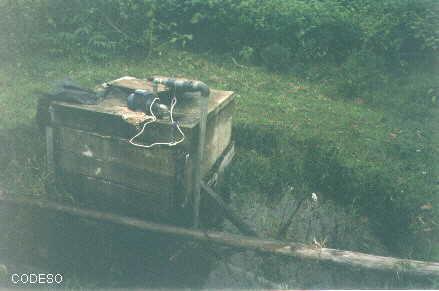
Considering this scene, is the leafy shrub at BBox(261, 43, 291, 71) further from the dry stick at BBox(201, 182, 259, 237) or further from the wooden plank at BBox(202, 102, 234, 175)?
the dry stick at BBox(201, 182, 259, 237)

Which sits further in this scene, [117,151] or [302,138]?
[302,138]

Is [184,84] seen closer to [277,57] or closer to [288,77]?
[288,77]

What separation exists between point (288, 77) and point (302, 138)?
3.48 m

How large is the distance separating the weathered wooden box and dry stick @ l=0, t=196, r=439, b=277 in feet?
0.91

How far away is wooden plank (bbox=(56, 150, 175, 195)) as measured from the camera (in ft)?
15.6

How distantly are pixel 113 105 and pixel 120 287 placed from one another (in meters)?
1.92

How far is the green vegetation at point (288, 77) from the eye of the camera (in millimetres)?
6082

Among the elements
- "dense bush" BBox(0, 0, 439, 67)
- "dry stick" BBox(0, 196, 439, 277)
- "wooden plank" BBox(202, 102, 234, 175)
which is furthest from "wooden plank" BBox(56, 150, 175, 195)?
"dense bush" BBox(0, 0, 439, 67)

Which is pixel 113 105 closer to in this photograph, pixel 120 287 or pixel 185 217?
pixel 185 217

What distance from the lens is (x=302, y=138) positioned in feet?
24.0

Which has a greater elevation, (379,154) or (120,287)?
(379,154)

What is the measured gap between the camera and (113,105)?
501 cm

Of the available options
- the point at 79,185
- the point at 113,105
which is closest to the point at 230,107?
the point at 113,105

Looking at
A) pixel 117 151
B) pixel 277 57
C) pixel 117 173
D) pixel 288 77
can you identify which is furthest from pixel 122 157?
pixel 277 57
